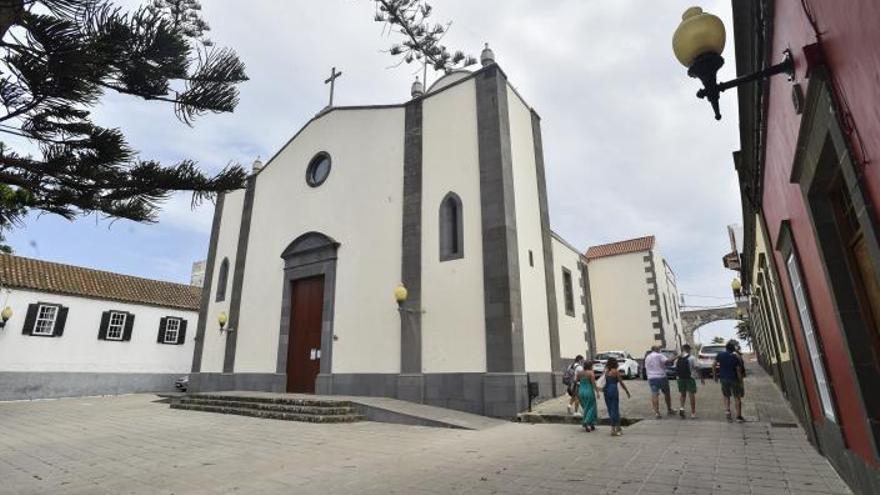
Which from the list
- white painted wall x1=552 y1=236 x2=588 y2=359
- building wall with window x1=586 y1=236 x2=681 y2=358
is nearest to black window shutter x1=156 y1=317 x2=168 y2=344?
white painted wall x1=552 y1=236 x2=588 y2=359

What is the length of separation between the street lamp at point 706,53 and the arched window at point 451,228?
8.84 meters

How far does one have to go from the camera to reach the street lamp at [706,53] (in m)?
3.12

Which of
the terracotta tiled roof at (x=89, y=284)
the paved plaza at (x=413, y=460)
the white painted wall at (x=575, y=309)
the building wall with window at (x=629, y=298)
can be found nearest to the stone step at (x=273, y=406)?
the paved plaza at (x=413, y=460)

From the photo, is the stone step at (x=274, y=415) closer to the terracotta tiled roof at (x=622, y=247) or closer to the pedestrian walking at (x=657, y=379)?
the pedestrian walking at (x=657, y=379)

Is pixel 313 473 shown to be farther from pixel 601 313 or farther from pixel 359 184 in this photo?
pixel 601 313

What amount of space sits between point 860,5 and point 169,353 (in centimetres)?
2802

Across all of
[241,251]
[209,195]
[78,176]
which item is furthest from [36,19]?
[241,251]

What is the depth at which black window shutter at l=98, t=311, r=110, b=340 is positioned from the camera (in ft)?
68.9

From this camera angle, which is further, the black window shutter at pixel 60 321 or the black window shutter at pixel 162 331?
the black window shutter at pixel 162 331

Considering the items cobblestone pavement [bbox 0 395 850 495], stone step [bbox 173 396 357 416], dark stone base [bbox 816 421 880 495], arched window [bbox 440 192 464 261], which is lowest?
cobblestone pavement [bbox 0 395 850 495]

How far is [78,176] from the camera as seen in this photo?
322cm

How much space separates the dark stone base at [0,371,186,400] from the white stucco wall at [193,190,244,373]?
739cm

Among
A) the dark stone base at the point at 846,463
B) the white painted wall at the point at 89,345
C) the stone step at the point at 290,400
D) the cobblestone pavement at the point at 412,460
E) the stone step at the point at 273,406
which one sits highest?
the white painted wall at the point at 89,345

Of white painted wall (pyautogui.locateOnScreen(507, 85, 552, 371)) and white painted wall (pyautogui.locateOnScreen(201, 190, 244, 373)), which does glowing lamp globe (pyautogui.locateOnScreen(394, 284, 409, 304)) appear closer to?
white painted wall (pyautogui.locateOnScreen(507, 85, 552, 371))
